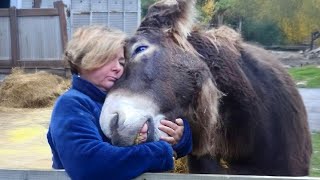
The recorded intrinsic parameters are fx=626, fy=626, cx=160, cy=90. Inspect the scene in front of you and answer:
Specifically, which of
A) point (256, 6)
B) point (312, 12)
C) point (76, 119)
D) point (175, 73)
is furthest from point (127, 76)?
point (256, 6)

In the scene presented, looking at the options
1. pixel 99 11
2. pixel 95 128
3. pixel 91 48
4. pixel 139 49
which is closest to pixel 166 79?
pixel 139 49

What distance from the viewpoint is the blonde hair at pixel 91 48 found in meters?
2.59

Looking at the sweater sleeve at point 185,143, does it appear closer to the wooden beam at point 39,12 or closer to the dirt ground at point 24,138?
the dirt ground at point 24,138

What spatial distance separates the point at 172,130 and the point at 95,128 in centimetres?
41

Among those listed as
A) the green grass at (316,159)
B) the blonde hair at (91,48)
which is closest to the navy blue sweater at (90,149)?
the blonde hair at (91,48)

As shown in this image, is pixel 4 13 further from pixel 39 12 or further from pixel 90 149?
pixel 90 149

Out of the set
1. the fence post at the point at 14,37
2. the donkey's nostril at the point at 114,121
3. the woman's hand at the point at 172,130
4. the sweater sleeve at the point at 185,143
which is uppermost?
the donkey's nostril at the point at 114,121

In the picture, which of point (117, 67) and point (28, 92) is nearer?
point (117, 67)

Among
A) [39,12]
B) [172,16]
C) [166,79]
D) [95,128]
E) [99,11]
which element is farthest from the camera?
[99,11]

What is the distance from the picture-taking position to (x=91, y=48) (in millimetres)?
2598

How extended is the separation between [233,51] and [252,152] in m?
0.56

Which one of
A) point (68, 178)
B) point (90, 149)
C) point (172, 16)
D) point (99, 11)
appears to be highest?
point (172, 16)

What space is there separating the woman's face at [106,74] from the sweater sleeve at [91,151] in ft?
0.61

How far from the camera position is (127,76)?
2.83 m
